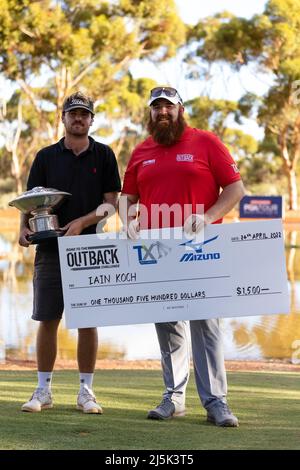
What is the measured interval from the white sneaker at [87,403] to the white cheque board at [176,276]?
0.54 metres

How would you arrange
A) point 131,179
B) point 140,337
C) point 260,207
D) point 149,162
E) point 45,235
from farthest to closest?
point 260,207 → point 140,337 → point 131,179 → point 45,235 → point 149,162

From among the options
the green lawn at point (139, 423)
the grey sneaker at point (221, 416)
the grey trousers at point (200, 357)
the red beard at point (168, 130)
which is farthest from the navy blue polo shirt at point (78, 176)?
the grey sneaker at point (221, 416)

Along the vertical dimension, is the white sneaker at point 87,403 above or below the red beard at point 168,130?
below

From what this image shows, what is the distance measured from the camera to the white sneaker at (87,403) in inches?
241

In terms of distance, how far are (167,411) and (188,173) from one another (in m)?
1.48

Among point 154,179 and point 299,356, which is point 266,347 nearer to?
point 299,356

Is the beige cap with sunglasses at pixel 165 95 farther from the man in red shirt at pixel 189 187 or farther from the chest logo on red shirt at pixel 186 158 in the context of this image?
the chest logo on red shirt at pixel 186 158

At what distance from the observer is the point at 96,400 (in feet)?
22.0

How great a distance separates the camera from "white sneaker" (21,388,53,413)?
613 centimetres

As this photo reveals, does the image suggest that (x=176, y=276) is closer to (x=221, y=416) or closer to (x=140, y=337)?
(x=221, y=416)

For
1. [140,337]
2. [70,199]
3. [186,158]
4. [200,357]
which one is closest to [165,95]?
[186,158]

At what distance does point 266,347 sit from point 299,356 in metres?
1.22

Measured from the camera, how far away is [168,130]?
5961mm

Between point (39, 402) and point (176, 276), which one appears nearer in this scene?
point (176, 276)
